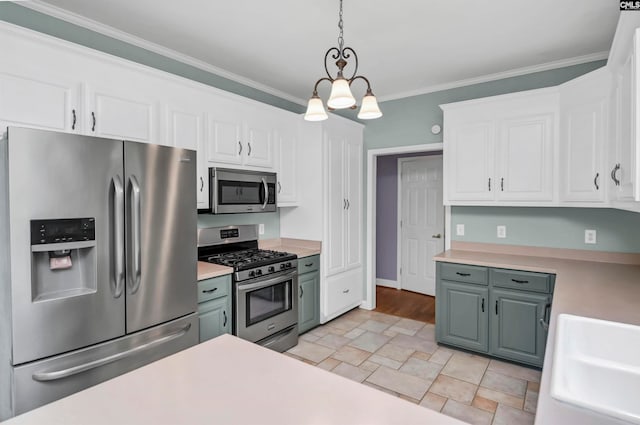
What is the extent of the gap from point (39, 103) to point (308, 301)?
8.92 ft

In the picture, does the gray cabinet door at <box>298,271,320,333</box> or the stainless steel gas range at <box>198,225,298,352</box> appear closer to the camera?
the stainless steel gas range at <box>198,225,298,352</box>


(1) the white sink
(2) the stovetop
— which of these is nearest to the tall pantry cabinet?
(2) the stovetop

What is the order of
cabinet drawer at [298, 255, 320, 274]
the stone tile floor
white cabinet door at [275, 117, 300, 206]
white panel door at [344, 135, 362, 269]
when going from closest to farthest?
the stone tile floor, cabinet drawer at [298, 255, 320, 274], white cabinet door at [275, 117, 300, 206], white panel door at [344, 135, 362, 269]

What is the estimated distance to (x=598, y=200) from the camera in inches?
101

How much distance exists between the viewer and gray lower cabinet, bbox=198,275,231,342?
2.50 metres

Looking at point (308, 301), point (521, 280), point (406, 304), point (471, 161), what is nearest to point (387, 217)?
point (406, 304)

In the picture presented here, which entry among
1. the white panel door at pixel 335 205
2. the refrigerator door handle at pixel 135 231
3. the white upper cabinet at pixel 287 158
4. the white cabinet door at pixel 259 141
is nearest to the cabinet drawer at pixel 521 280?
the white panel door at pixel 335 205

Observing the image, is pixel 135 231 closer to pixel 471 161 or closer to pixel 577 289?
pixel 577 289

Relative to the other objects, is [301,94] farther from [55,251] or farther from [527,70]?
[55,251]

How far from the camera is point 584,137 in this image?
2.66 metres

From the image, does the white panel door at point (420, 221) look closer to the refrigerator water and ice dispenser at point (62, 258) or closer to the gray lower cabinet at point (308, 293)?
the gray lower cabinet at point (308, 293)

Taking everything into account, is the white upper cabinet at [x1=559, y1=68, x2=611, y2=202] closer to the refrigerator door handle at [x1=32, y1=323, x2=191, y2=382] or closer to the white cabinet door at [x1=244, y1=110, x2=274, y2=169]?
the white cabinet door at [x1=244, y1=110, x2=274, y2=169]

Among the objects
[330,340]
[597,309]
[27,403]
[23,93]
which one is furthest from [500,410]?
[23,93]

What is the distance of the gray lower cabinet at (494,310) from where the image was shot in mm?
2795
